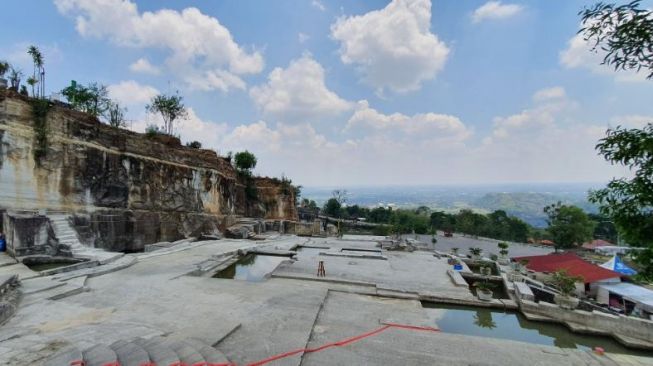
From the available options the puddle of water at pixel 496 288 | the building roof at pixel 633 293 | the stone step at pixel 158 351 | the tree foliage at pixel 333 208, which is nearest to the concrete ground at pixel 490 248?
the building roof at pixel 633 293

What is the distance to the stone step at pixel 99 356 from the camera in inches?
175

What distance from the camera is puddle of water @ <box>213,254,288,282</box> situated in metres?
12.7

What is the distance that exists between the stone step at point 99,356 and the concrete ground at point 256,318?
1.76 ft

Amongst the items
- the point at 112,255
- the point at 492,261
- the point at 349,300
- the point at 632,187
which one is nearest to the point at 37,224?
the point at 112,255

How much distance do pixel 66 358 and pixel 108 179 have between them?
16932 millimetres

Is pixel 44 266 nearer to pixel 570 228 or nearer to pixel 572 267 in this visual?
pixel 572 267

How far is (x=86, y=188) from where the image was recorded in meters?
17.0

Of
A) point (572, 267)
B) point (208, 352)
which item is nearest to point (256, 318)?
point (208, 352)

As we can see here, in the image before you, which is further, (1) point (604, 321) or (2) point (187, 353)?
(1) point (604, 321)

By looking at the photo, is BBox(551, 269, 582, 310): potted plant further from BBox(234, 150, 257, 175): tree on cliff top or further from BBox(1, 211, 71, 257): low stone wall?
BBox(234, 150, 257, 175): tree on cliff top

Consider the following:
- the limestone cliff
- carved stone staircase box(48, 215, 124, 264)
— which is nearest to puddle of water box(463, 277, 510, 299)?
carved stone staircase box(48, 215, 124, 264)

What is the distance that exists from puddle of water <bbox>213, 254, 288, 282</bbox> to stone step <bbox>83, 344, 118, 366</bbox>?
6839 mm

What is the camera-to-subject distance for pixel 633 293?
43.8 feet

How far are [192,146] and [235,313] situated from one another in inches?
934
